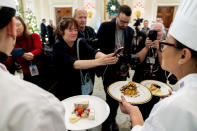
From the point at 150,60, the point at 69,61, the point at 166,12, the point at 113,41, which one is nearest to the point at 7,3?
the point at 69,61

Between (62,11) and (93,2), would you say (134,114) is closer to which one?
(93,2)

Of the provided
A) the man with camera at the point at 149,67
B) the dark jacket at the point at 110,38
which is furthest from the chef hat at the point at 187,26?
the dark jacket at the point at 110,38

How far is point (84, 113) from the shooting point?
1220mm

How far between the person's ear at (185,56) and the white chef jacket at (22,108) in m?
0.61

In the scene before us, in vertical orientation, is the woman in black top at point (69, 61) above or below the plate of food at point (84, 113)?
above

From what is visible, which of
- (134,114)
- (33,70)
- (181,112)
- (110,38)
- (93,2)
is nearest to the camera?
(181,112)

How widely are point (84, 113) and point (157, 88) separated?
871 mm

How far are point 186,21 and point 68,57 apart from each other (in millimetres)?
1070

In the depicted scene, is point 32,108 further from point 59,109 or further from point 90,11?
point 90,11

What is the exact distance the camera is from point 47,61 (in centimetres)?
209

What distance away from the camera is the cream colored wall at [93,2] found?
25.1ft

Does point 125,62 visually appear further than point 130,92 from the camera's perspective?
Yes

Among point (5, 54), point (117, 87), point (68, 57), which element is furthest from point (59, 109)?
point (117, 87)

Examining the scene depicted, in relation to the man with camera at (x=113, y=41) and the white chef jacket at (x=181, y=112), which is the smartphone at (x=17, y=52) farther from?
the white chef jacket at (x=181, y=112)
